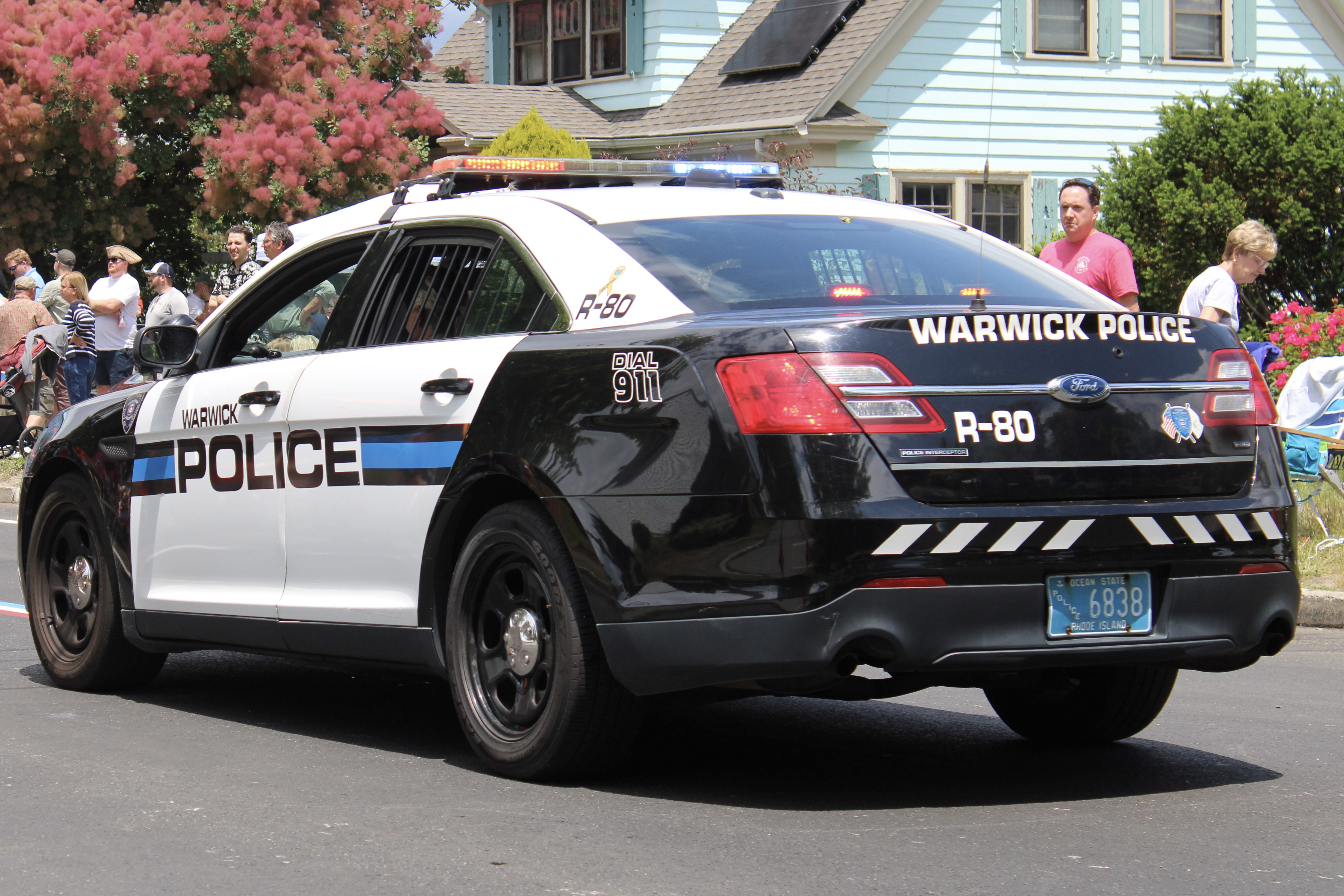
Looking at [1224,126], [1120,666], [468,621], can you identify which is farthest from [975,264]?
[1224,126]

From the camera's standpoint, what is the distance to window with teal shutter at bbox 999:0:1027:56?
2453 cm

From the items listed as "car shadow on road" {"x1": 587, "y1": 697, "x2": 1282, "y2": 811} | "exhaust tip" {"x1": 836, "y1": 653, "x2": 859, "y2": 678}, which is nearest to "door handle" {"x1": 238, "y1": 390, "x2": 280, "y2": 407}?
"car shadow on road" {"x1": 587, "y1": 697, "x2": 1282, "y2": 811}

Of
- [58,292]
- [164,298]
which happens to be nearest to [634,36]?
[58,292]

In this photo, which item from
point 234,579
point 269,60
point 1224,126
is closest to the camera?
point 234,579

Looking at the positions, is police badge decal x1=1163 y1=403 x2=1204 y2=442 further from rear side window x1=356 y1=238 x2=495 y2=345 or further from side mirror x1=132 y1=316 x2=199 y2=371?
side mirror x1=132 y1=316 x2=199 y2=371

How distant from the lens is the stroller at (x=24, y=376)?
58.8 feet

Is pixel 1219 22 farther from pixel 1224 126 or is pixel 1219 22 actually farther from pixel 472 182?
pixel 472 182

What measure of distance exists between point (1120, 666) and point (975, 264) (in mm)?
1362

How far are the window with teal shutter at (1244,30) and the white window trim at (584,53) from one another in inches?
328

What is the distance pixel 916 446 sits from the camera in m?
4.48

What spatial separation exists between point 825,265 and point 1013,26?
66.8 ft

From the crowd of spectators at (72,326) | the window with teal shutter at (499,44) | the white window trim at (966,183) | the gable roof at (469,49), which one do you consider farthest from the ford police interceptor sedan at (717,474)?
the gable roof at (469,49)

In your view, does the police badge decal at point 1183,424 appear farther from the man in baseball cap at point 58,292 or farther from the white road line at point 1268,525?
the man in baseball cap at point 58,292

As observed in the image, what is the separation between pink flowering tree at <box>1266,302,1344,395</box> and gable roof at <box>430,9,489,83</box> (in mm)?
19951
